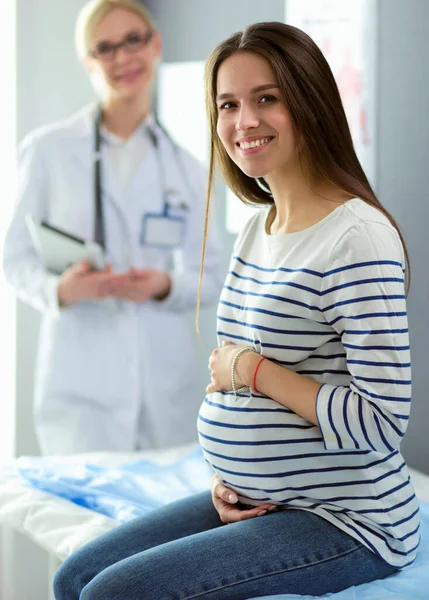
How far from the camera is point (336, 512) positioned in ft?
4.44

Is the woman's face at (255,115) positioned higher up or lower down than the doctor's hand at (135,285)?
higher up

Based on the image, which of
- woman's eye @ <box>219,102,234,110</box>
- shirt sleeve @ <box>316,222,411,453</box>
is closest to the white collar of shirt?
woman's eye @ <box>219,102,234,110</box>

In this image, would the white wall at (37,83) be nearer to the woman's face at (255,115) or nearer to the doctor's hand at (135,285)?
the doctor's hand at (135,285)

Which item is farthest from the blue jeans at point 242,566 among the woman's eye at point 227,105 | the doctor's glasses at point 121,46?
the doctor's glasses at point 121,46

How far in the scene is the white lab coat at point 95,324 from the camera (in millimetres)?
2584

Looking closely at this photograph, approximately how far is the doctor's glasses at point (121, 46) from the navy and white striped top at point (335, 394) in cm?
134

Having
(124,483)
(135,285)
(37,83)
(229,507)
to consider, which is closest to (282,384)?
(229,507)

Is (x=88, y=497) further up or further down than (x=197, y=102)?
further down

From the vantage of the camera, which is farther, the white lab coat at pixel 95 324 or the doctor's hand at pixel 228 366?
the white lab coat at pixel 95 324

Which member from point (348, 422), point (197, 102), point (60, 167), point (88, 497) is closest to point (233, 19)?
point (197, 102)

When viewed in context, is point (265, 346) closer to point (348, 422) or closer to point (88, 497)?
point (348, 422)

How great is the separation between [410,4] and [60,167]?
1161 millimetres

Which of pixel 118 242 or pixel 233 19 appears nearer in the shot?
pixel 118 242

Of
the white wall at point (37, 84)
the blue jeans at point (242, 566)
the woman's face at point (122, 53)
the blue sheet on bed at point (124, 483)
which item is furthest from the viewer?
the white wall at point (37, 84)
